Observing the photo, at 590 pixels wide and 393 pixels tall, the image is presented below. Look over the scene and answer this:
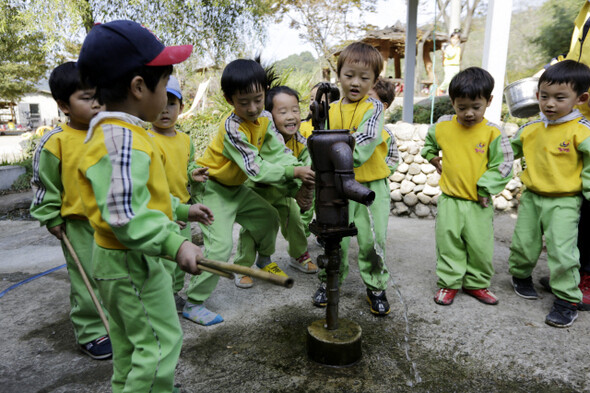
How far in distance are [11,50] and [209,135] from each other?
13.1m

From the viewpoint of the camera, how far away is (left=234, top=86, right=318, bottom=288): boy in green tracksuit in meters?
3.01

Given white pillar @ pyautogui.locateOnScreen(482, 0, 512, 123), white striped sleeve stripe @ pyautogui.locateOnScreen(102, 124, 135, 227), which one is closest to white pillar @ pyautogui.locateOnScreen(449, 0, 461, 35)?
white pillar @ pyautogui.locateOnScreen(482, 0, 512, 123)

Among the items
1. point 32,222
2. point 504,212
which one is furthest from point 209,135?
point 504,212

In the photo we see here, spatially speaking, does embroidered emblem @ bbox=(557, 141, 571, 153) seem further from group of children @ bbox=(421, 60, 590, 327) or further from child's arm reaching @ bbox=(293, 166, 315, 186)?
child's arm reaching @ bbox=(293, 166, 315, 186)

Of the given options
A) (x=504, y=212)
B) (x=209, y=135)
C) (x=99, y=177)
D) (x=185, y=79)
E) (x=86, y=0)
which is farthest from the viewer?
(x=185, y=79)

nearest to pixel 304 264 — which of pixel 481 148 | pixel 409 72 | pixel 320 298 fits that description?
pixel 320 298

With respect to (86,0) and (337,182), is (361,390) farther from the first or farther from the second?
(86,0)

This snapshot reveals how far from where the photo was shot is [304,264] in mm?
3383

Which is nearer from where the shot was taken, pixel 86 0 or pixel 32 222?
pixel 32 222

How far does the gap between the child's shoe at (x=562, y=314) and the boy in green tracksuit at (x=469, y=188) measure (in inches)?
13.0

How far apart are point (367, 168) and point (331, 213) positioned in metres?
0.75

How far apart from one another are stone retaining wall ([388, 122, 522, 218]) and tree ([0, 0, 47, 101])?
41.7 feet

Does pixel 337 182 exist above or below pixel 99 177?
below

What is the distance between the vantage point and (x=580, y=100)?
101 inches
